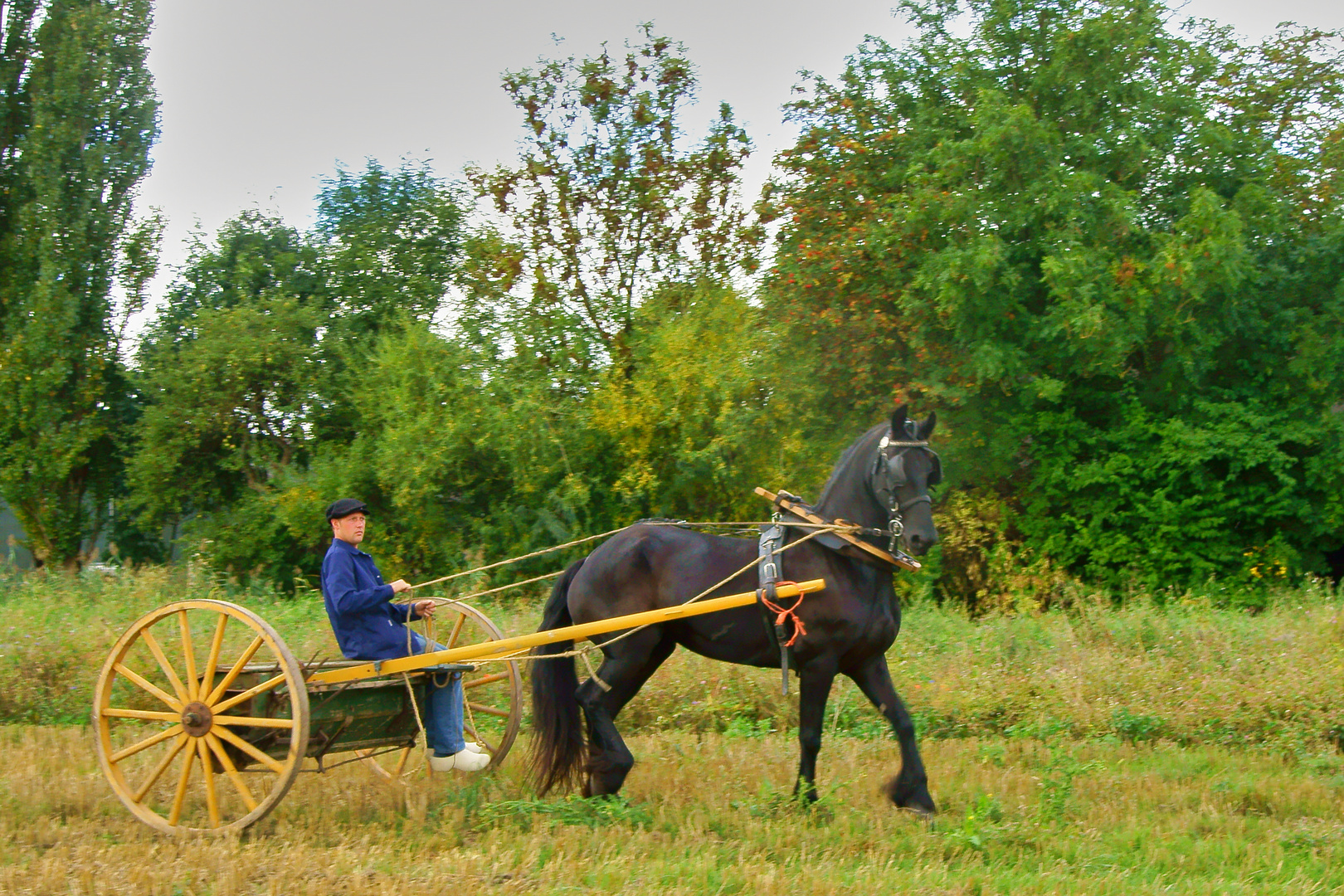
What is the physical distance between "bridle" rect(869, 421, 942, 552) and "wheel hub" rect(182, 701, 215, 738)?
3.57 metres

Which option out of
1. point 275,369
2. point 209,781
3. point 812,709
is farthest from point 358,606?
point 275,369

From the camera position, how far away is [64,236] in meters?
20.1

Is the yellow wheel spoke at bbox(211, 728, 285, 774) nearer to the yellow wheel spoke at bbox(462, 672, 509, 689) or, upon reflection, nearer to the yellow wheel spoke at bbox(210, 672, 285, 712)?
the yellow wheel spoke at bbox(210, 672, 285, 712)

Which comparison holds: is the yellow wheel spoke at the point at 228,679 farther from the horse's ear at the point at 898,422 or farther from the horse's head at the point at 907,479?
the horse's ear at the point at 898,422

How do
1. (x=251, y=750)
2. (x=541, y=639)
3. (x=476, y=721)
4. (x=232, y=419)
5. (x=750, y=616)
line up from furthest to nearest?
1. (x=232, y=419)
2. (x=476, y=721)
3. (x=750, y=616)
4. (x=541, y=639)
5. (x=251, y=750)

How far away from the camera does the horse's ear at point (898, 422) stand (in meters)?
5.70

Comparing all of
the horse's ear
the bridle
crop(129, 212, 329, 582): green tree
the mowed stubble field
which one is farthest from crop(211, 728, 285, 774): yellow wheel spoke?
crop(129, 212, 329, 582): green tree

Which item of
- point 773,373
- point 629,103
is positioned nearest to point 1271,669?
point 773,373

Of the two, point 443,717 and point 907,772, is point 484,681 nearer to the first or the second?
point 443,717

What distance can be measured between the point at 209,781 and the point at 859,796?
11.0ft

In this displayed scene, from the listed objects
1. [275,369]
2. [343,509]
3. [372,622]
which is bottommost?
[372,622]

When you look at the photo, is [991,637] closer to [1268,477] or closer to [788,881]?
[788,881]

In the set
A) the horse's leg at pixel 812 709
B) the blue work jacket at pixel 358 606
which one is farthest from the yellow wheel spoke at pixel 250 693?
the horse's leg at pixel 812 709

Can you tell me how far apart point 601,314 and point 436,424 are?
10.2ft
